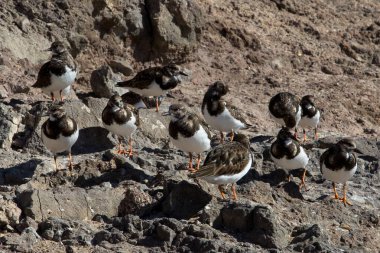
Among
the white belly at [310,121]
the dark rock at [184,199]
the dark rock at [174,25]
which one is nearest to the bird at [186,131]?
the dark rock at [184,199]

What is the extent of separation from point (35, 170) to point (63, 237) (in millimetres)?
2594

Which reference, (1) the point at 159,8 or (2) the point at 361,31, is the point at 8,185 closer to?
(1) the point at 159,8

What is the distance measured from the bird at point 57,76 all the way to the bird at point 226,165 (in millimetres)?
3947

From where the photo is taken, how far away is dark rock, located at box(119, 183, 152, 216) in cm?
1239

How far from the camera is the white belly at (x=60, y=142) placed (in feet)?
44.8

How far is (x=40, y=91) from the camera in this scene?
17.0 metres

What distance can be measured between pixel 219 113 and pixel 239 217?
4.05 m

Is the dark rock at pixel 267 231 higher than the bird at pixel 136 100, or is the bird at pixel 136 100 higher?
the bird at pixel 136 100

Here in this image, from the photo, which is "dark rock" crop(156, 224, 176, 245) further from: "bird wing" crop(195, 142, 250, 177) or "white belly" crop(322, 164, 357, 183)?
"white belly" crop(322, 164, 357, 183)

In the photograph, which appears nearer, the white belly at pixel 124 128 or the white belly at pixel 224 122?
the white belly at pixel 124 128

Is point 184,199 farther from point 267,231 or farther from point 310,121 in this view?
point 310,121

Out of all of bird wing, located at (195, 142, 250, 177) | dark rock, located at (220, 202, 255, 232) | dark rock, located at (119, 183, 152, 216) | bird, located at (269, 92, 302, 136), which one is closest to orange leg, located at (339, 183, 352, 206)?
bird wing, located at (195, 142, 250, 177)

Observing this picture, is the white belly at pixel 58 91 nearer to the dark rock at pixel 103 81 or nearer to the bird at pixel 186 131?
the dark rock at pixel 103 81

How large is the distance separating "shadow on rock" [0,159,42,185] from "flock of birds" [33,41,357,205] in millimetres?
436
